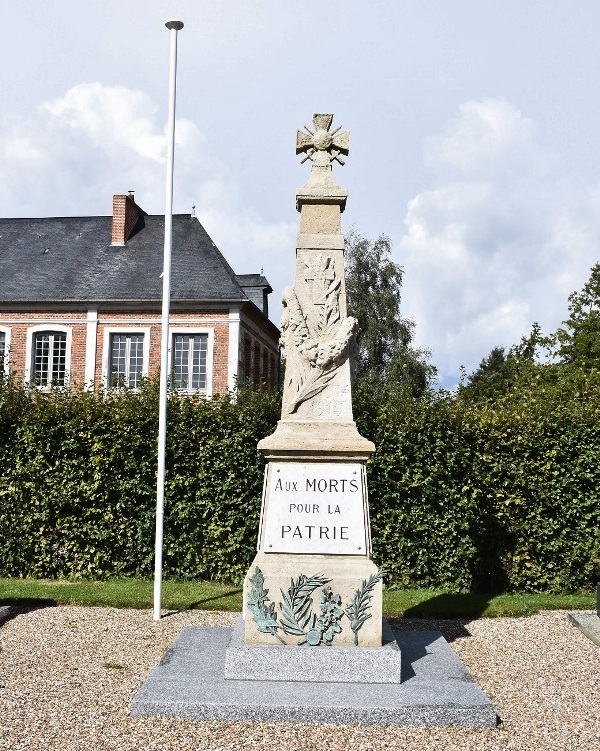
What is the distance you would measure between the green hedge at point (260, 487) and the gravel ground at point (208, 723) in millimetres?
1651

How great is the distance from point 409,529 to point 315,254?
4859mm

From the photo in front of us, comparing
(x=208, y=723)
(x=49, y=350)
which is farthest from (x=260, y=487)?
(x=49, y=350)

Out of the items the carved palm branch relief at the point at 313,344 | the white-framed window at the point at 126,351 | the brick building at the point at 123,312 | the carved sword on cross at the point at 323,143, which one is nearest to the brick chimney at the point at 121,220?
the brick building at the point at 123,312

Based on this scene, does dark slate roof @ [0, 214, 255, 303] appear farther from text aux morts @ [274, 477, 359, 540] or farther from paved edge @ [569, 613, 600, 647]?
text aux morts @ [274, 477, 359, 540]

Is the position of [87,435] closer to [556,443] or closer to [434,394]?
[434,394]

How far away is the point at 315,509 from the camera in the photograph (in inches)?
230

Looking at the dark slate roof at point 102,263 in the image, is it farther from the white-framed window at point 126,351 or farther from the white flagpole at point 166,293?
the white flagpole at point 166,293

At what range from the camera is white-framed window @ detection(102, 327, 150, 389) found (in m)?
23.0

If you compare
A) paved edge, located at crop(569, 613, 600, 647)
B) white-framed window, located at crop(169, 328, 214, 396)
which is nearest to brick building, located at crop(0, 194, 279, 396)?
white-framed window, located at crop(169, 328, 214, 396)

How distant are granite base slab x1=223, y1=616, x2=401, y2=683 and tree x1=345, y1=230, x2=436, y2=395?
23.2 metres

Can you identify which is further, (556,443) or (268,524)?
(556,443)

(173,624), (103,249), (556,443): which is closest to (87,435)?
(173,624)

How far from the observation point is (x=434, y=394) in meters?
10.3

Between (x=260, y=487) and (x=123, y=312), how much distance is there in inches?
565
